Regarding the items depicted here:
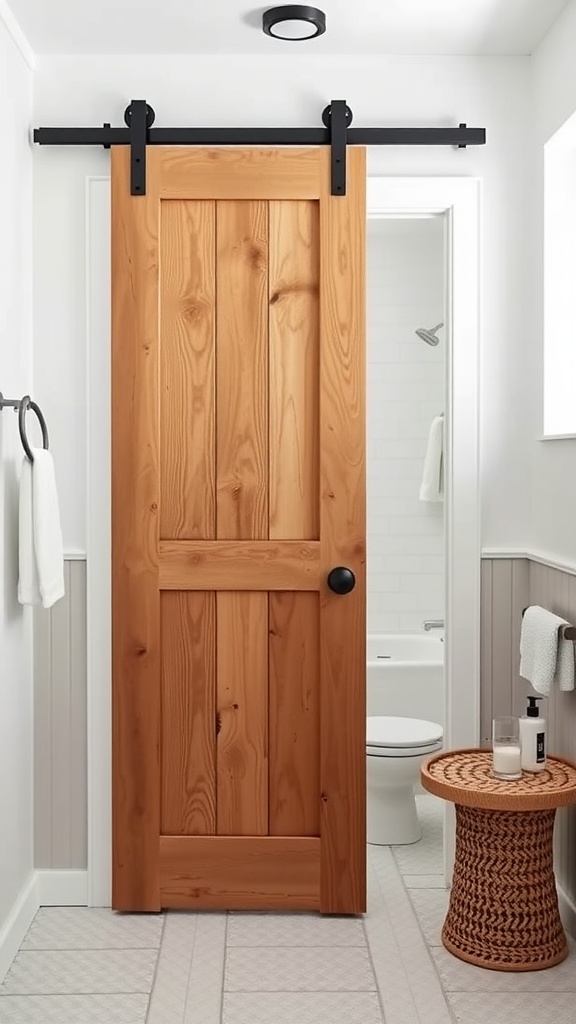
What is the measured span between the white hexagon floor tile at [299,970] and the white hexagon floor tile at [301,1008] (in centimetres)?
3

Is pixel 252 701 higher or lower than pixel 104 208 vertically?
lower

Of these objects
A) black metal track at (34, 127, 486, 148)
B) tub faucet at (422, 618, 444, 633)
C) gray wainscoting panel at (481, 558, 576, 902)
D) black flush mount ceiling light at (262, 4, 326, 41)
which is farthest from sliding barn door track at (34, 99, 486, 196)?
tub faucet at (422, 618, 444, 633)

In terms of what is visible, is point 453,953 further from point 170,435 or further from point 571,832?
point 170,435

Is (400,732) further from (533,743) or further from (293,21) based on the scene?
(293,21)

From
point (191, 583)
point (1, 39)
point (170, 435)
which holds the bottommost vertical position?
point (191, 583)

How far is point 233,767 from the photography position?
306cm

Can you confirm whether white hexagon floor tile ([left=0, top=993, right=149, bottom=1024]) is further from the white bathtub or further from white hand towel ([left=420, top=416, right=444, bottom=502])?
white hand towel ([left=420, top=416, right=444, bottom=502])

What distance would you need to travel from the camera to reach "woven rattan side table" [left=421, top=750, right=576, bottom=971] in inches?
105

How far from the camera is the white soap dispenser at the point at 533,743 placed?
2.74 meters

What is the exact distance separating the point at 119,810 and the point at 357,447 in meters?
1.19

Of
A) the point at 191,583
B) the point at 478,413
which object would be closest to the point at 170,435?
the point at 191,583

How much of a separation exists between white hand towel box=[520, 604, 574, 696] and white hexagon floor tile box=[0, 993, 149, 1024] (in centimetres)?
121

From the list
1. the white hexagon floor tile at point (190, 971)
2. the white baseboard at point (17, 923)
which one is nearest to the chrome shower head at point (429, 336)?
the white hexagon floor tile at point (190, 971)

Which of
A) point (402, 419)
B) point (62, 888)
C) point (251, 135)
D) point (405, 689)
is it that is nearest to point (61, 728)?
point (62, 888)
